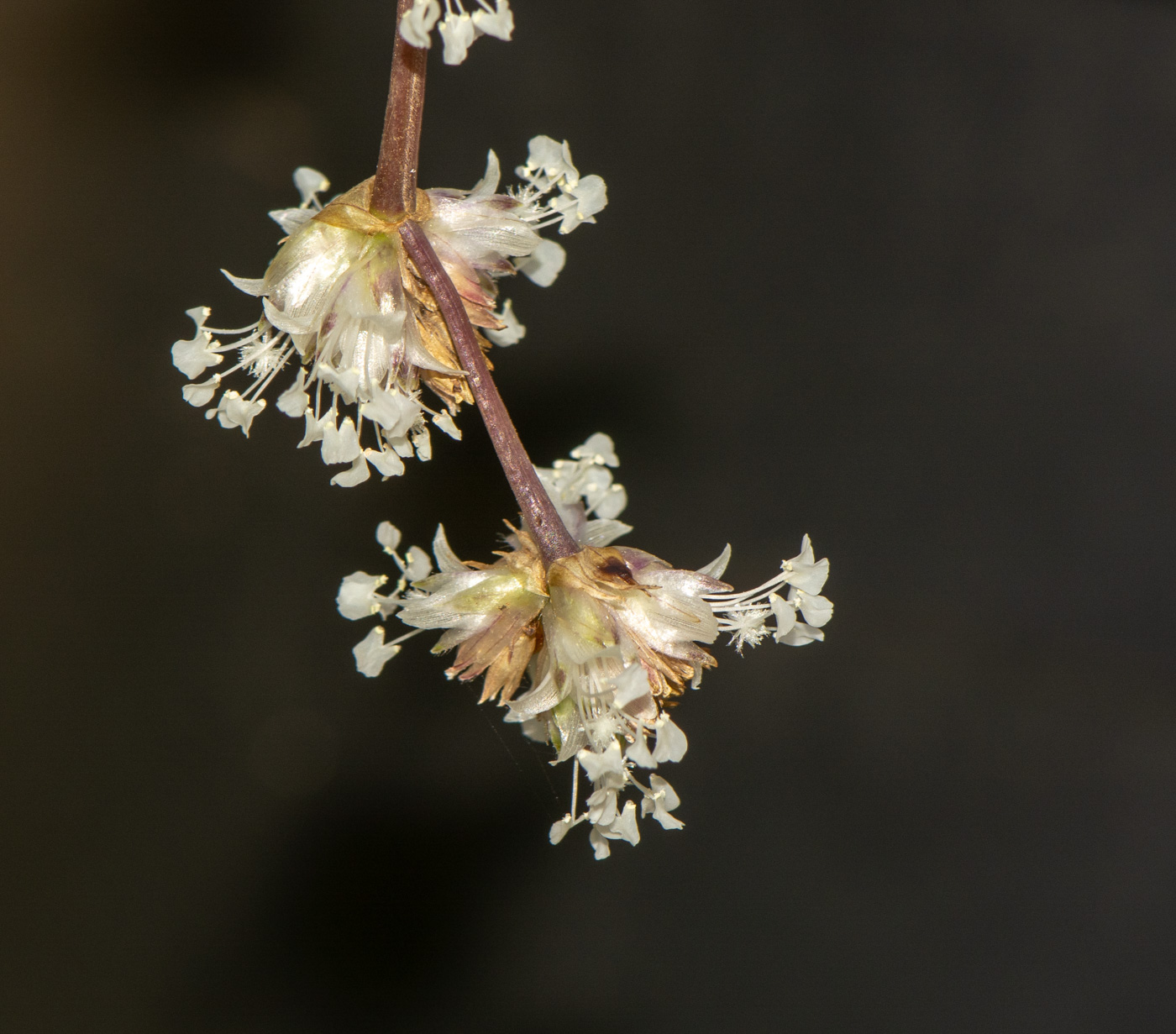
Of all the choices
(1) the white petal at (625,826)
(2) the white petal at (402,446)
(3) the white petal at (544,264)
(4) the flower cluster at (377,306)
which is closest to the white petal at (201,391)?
(4) the flower cluster at (377,306)

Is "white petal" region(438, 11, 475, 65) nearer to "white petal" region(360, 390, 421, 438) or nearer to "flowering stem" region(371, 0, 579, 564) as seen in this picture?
"flowering stem" region(371, 0, 579, 564)

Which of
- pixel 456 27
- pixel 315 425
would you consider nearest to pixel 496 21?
pixel 456 27

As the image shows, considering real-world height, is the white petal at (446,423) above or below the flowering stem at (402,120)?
below

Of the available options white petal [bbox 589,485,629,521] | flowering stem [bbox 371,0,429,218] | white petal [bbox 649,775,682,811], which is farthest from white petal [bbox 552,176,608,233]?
white petal [bbox 649,775,682,811]

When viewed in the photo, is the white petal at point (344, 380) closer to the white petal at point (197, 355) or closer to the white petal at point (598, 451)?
the white petal at point (197, 355)

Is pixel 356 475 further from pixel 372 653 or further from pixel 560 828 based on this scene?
pixel 560 828

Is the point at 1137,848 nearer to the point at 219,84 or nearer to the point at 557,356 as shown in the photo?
the point at 557,356

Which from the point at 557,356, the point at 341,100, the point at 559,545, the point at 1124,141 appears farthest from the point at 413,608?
the point at 1124,141
